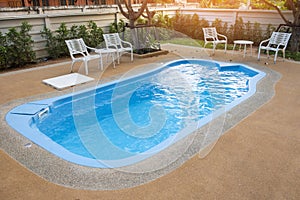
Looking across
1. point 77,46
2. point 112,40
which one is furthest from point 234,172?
point 112,40

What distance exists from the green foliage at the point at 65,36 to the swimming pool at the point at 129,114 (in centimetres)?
300

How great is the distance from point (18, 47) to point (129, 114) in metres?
3.96

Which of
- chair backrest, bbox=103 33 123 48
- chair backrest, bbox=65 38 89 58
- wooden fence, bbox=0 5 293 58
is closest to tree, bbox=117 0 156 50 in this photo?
chair backrest, bbox=103 33 123 48

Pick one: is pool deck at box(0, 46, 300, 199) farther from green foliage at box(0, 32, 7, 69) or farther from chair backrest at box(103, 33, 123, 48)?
chair backrest at box(103, 33, 123, 48)

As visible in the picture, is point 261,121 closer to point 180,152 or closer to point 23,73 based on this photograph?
point 180,152

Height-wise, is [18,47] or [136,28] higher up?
[136,28]

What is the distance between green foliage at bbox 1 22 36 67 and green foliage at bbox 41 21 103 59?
23.2 inches

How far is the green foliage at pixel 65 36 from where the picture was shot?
7.50 meters

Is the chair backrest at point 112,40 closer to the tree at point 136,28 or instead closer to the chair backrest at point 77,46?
the tree at point 136,28

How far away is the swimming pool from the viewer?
343 cm

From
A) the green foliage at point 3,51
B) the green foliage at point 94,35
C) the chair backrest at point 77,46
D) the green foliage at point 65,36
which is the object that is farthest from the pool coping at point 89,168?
the green foliage at point 94,35

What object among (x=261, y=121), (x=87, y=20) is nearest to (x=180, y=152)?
(x=261, y=121)

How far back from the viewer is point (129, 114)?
4.72 m

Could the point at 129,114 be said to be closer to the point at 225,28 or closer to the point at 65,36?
the point at 65,36
